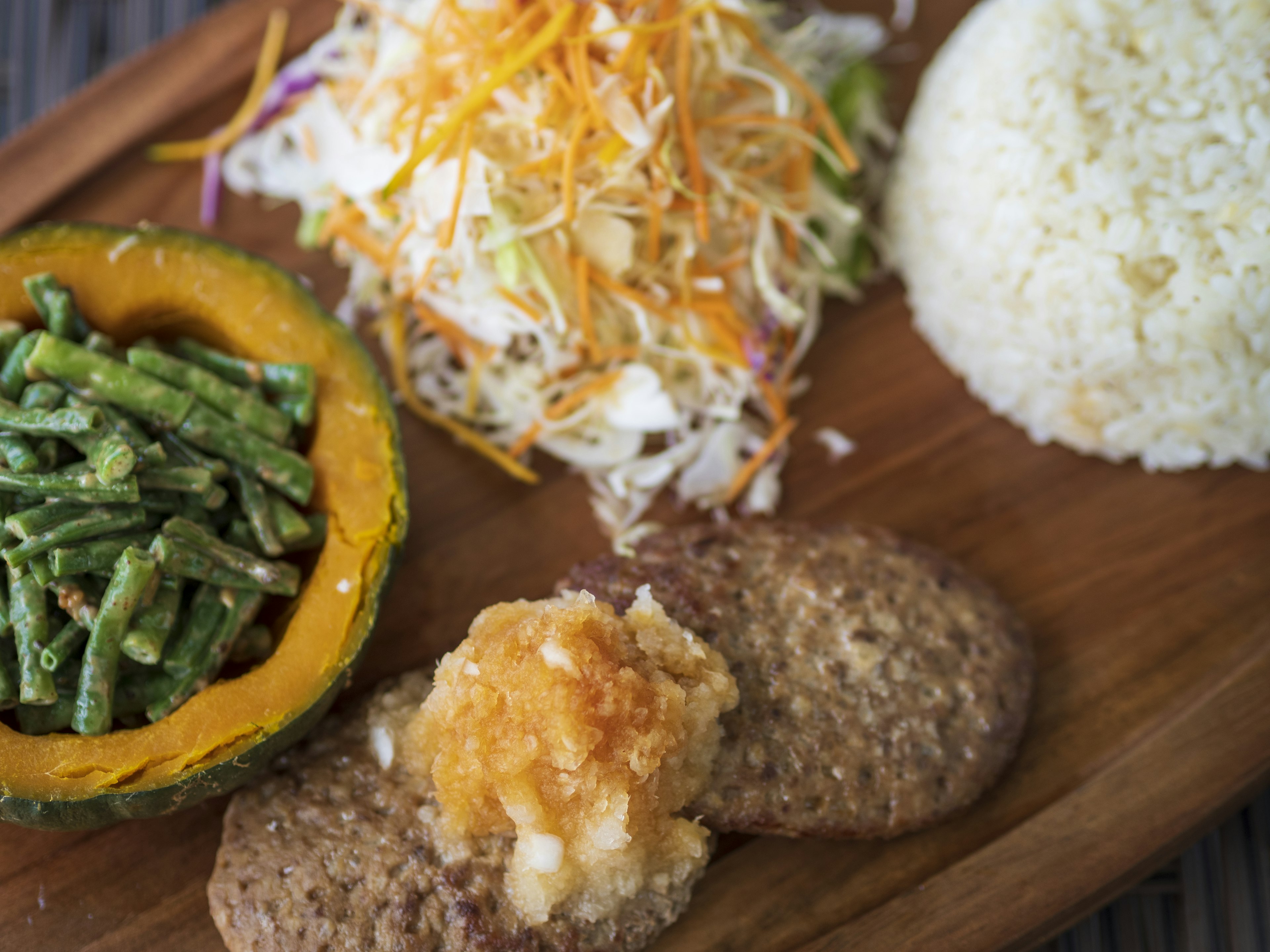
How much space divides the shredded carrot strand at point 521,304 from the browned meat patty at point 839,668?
72 cm

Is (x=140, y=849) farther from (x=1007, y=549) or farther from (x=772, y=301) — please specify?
(x=1007, y=549)

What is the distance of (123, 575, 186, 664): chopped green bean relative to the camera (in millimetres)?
2172

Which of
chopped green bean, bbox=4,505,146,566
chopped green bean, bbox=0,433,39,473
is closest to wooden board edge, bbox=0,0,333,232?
chopped green bean, bbox=0,433,39,473

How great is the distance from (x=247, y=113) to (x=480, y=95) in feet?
3.53

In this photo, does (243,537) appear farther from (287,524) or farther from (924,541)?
(924,541)

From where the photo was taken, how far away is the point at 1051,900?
2.44m

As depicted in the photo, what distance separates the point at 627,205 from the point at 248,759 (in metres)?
1.72

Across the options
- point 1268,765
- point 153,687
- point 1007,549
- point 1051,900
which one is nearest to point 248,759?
point 153,687

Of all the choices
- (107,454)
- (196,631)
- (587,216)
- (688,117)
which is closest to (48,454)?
(107,454)

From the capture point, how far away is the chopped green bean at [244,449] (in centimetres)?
236

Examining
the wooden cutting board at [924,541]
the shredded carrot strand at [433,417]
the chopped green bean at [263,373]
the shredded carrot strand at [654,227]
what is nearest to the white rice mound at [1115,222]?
the wooden cutting board at [924,541]

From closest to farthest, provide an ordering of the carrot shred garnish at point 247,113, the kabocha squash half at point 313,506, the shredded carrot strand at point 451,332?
the kabocha squash half at point 313,506 < the shredded carrot strand at point 451,332 < the carrot shred garnish at point 247,113

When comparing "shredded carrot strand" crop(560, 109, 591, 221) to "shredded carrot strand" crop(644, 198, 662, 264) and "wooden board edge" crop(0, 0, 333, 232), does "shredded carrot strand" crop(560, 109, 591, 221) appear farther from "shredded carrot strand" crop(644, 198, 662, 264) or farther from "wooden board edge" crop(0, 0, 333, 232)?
"wooden board edge" crop(0, 0, 333, 232)

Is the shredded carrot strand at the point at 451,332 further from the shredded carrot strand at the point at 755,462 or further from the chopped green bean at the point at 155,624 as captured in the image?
the chopped green bean at the point at 155,624
